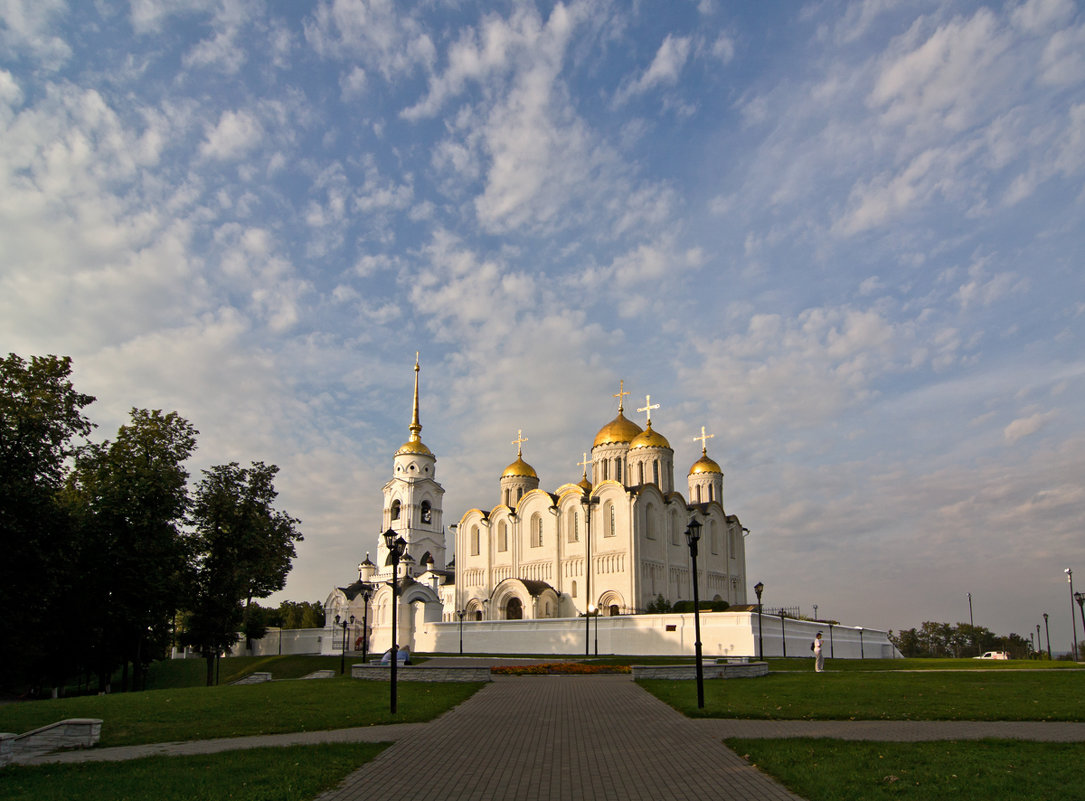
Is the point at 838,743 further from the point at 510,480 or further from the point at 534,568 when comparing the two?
the point at 510,480

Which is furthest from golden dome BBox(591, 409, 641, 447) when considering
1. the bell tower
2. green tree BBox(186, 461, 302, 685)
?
green tree BBox(186, 461, 302, 685)

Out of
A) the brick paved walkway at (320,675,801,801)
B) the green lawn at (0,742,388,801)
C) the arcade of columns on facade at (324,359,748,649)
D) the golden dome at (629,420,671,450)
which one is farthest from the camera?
the golden dome at (629,420,671,450)

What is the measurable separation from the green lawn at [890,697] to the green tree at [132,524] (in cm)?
1837

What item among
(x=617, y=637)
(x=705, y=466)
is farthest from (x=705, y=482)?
(x=617, y=637)

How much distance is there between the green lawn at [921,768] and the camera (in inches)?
301

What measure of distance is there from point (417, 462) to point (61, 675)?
32.1 meters

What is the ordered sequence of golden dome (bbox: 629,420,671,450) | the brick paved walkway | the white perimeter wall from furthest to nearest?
golden dome (bbox: 629,420,671,450), the white perimeter wall, the brick paved walkway

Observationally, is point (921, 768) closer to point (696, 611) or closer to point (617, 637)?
point (696, 611)

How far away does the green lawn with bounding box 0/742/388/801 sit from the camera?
321 inches

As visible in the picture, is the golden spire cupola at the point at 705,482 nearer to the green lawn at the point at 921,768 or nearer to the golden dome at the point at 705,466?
the golden dome at the point at 705,466

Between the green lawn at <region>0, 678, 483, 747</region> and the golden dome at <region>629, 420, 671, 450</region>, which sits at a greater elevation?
the golden dome at <region>629, 420, 671, 450</region>

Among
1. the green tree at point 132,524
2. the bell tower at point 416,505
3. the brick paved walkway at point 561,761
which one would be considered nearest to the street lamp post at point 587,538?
the bell tower at point 416,505

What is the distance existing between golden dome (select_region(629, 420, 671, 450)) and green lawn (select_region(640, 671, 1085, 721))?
32855 millimetres

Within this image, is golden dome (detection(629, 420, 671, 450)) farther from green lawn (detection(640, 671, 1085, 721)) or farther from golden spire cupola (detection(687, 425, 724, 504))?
green lawn (detection(640, 671, 1085, 721))
